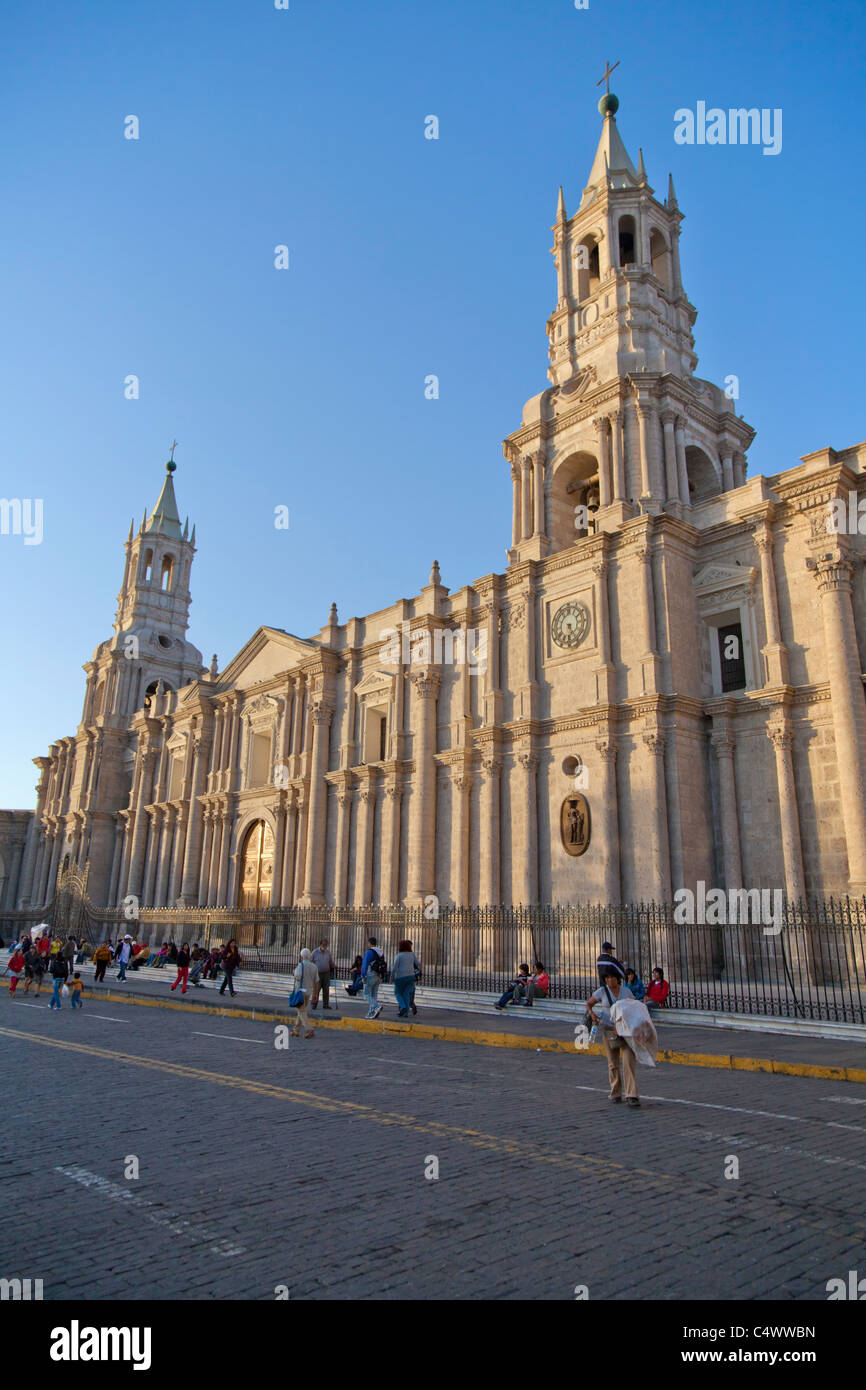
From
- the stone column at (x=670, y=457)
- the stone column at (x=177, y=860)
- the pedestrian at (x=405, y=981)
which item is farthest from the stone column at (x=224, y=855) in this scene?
the stone column at (x=670, y=457)

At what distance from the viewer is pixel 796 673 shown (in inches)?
832

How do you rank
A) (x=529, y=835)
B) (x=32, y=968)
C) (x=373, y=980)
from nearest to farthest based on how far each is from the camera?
1. (x=373, y=980)
2. (x=32, y=968)
3. (x=529, y=835)

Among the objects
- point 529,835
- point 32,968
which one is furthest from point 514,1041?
point 32,968

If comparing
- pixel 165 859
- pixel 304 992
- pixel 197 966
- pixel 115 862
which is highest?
pixel 115 862

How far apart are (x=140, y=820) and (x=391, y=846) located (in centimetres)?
2212

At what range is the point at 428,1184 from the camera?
5562 millimetres

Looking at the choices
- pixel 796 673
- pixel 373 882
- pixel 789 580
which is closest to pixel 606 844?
pixel 796 673

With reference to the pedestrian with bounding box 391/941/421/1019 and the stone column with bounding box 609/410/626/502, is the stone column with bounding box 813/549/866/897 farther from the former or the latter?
the pedestrian with bounding box 391/941/421/1019

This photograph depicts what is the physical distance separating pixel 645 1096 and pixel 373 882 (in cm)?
2242

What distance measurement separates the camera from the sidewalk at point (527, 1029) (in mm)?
11383

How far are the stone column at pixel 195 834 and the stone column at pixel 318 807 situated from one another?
9.93m

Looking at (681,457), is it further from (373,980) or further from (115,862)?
(115,862)

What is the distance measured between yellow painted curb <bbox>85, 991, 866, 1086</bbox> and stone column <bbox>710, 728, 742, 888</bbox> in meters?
9.07

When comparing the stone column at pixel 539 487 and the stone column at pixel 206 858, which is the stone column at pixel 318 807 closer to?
the stone column at pixel 206 858
